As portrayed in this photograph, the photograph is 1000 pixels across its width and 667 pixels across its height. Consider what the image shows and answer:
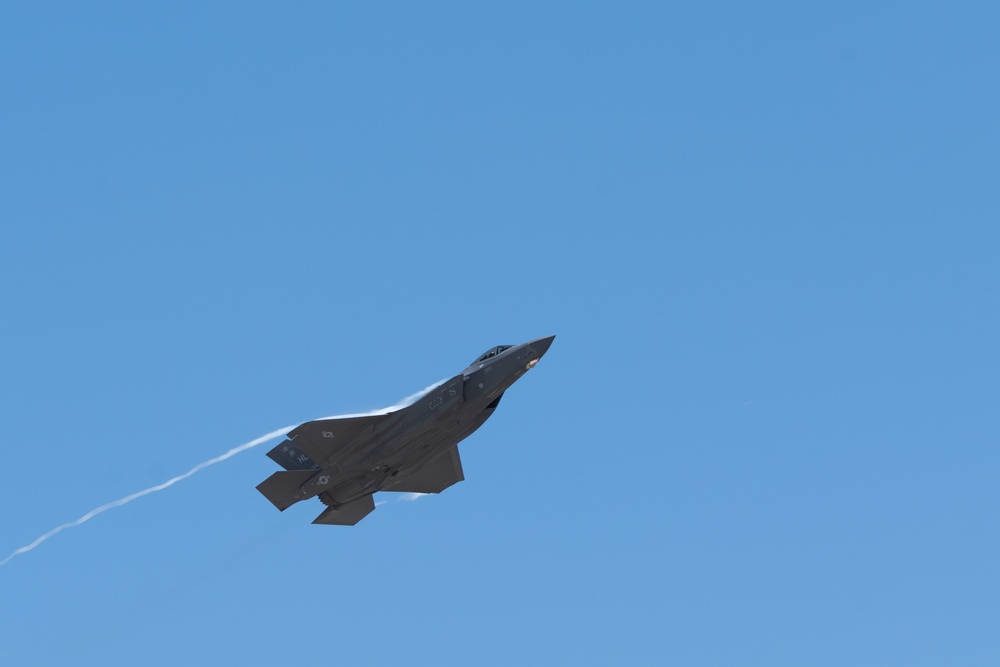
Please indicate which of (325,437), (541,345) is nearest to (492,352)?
(541,345)

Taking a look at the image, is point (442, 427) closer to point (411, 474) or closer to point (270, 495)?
point (411, 474)

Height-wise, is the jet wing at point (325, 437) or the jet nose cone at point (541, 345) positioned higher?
the jet wing at point (325, 437)

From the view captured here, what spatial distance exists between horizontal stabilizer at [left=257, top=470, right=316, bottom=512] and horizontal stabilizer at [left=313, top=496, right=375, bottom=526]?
87.4 inches

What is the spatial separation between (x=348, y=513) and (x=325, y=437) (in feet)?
18.2

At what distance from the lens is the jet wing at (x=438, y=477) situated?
269ft

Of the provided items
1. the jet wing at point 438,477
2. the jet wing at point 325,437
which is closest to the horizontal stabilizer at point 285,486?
the jet wing at point 325,437

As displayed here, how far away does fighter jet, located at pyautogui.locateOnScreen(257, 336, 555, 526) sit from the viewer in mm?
72750

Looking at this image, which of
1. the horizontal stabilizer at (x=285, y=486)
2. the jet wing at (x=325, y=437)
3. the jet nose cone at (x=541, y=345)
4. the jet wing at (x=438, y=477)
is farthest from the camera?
the jet wing at (x=438, y=477)

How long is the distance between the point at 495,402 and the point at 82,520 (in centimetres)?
1948

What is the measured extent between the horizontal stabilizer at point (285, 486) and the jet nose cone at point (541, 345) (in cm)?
1230

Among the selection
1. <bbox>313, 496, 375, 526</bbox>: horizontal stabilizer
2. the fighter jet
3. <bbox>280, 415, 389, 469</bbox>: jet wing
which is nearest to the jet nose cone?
the fighter jet

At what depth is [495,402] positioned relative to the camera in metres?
74.6

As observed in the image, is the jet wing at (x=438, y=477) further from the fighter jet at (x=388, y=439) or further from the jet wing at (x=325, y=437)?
the jet wing at (x=325, y=437)

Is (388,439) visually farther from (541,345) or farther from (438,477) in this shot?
(438,477)
